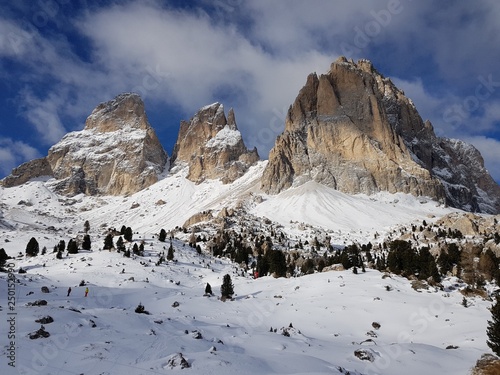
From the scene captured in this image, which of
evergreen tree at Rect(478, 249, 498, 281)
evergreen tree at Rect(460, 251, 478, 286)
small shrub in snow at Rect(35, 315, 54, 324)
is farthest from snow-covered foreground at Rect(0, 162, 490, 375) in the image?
evergreen tree at Rect(478, 249, 498, 281)

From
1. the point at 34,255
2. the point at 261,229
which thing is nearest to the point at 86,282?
the point at 34,255

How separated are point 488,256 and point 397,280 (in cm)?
2351

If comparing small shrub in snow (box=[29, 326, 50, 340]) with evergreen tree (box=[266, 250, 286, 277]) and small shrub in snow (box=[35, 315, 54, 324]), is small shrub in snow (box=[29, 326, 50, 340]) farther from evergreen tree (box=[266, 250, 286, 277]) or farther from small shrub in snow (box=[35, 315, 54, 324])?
evergreen tree (box=[266, 250, 286, 277])

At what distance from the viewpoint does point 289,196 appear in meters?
159

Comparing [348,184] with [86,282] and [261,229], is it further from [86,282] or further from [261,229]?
[86,282]

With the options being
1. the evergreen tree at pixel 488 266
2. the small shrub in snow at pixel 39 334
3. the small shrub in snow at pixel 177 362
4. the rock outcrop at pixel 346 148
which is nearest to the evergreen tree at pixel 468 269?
the evergreen tree at pixel 488 266

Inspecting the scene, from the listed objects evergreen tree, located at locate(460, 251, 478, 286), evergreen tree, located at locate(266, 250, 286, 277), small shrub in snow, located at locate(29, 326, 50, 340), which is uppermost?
evergreen tree, located at locate(460, 251, 478, 286)

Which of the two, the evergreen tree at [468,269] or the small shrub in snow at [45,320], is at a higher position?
the evergreen tree at [468,269]

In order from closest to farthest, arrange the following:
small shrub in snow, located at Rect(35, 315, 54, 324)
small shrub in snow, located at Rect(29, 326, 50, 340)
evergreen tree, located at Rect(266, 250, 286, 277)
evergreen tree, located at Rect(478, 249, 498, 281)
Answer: small shrub in snow, located at Rect(29, 326, 50, 340)
small shrub in snow, located at Rect(35, 315, 54, 324)
evergreen tree, located at Rect(478, 249, 498, 281)
evergreen tree, located at Rect(266, 250, 286, 277)

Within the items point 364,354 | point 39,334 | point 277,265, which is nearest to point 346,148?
point 277,265

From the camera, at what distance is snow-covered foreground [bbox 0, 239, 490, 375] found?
50.1 ft

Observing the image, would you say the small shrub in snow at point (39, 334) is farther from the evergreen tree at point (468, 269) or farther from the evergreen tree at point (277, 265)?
the evergreen tree at point (468, 269)

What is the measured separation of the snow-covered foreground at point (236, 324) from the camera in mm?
15258

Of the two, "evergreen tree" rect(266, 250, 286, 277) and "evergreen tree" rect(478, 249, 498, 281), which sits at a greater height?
"evergreen tree" rect(478, 249, 498, 281)
